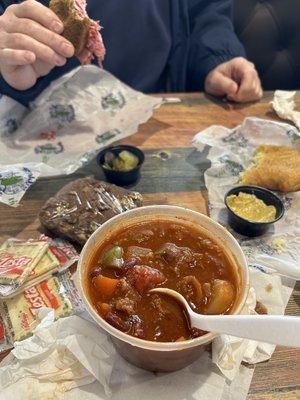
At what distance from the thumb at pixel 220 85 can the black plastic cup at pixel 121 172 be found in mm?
759

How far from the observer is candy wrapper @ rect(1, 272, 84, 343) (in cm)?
111

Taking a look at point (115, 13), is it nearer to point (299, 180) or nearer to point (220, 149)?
point (220, 149)

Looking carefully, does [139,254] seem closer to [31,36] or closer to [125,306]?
[125,306]

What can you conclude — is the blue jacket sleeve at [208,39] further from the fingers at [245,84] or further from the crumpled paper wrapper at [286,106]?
the crumpled paper wrapper at [286,106]

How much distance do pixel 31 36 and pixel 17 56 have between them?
92mm

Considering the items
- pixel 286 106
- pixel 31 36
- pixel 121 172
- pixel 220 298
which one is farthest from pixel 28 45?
pixel 286 106

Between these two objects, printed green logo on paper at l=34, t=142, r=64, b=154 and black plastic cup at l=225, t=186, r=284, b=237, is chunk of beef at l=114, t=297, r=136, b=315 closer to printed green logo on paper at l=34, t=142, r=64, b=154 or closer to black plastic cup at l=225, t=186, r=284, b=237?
black plastic cup at l=225, t=186, r=284, b=237

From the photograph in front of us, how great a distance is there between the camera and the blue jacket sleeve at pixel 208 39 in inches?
95.8

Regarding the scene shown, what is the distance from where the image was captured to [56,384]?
3.34 ft

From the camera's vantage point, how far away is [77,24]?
1.62 meters

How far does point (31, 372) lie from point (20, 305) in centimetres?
20

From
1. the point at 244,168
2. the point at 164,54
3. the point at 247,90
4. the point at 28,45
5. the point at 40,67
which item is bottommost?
the point at 244,168

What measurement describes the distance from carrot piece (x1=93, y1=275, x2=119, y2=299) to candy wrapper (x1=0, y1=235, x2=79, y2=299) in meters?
0.24

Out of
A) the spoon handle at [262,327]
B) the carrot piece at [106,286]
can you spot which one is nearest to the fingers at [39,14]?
the carrot piece at [106,286]
